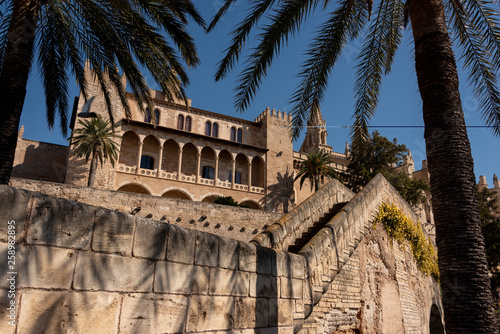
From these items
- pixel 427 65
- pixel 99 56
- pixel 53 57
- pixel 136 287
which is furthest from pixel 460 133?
pixel 53 57

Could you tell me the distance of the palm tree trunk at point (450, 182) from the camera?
17.8 feet

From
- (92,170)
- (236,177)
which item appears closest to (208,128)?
(236,177)

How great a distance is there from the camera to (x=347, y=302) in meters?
Answer: 9.59

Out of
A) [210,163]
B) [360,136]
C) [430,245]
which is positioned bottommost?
[430,245]

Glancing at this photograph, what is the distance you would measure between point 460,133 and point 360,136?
9.30 feet

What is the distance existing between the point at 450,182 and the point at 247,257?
11.4 feet

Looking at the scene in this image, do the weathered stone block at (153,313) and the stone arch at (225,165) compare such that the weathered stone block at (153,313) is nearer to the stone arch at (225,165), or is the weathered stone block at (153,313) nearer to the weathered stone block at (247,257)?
the weathered stone block at (247,257)

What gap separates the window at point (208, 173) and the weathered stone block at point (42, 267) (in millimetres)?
34536

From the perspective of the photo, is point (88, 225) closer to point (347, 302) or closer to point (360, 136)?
point (360, 136)

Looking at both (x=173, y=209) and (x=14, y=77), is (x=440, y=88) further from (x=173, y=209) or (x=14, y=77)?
(x=173, y=209)

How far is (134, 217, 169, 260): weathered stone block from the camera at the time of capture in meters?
3.41

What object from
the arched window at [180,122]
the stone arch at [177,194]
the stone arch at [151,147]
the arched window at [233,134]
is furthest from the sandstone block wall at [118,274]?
the arched window at [233,134]

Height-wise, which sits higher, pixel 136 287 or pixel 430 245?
pixel 430 245

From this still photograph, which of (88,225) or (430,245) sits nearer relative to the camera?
(88,225)
